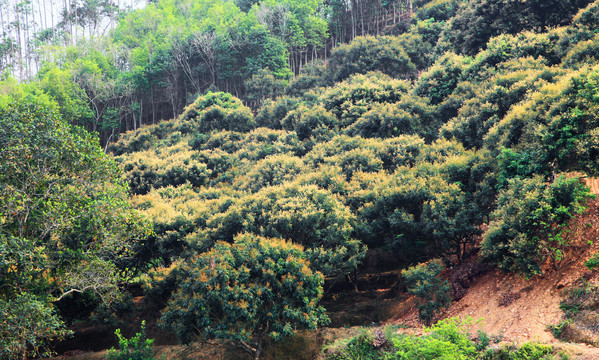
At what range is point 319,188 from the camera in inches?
1035

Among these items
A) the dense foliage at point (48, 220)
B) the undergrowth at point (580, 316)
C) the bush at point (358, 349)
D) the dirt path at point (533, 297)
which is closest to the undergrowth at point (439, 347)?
the bush at point (358, 349)

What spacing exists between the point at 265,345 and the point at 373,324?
5173 mm

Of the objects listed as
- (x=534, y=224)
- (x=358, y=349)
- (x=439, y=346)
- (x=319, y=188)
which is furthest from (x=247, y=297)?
(x=534, y=224)

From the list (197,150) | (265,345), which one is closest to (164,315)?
(265,345)

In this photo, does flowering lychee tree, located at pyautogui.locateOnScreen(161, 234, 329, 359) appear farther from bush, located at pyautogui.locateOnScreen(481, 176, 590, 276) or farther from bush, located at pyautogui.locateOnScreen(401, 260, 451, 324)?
bush, located at pyautogui.locateOnScreen(481, 176, 590, 276)

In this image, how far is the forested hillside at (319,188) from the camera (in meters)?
17.2

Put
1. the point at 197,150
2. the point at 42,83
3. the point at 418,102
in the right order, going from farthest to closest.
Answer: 1. the point at 42,83
2. the point at 197,150
3. the point at 418,102

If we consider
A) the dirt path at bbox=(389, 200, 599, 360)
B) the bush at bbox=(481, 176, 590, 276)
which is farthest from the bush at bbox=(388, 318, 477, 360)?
the bush at bbox=(481, 176, 590, 276)

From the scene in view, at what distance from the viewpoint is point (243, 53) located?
50.9 meters

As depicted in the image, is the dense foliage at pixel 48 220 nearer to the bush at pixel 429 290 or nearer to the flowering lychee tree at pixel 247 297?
the flowering lychee tree at pixel 247 297

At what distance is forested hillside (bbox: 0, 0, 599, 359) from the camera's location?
17.2 metres

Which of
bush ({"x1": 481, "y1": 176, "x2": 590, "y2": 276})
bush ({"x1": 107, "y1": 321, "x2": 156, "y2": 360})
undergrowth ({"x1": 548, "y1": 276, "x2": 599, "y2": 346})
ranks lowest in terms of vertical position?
bush ({"x1": 107, "y1": 321, "x2": 156, "y2": 360})

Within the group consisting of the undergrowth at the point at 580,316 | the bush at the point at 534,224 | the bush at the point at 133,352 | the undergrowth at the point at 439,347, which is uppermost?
the bush at the point at 534,224

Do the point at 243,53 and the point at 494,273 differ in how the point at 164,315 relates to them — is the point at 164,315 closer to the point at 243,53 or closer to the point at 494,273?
the point at 494,273
